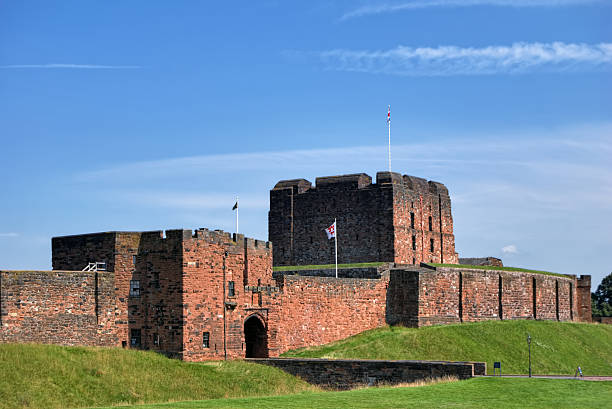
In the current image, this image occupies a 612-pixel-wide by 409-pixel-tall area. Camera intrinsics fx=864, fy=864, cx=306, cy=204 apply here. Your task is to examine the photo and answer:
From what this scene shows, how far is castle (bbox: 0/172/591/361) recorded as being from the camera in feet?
123

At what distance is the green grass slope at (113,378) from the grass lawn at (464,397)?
4876 millimetres

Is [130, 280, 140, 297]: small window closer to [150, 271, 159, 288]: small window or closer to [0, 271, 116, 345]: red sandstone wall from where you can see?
[150, 271, 159, 288]: small window

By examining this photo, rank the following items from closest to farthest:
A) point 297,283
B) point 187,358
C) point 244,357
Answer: point 187,358, point 244,357, point 297,283

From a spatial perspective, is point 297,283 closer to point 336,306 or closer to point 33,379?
point 336,306

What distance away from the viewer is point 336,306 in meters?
48.4

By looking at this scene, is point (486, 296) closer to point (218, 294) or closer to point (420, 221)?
point (420, 221)

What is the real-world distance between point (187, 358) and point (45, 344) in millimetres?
6593

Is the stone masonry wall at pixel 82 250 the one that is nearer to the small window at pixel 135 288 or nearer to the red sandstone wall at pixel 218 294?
the small window at pixel 135 288

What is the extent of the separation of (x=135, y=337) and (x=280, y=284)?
8.70 m

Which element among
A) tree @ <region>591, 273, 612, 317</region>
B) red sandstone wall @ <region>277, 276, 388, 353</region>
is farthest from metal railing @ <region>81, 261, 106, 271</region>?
tree @ <region>591, 273, 612, 317</region>

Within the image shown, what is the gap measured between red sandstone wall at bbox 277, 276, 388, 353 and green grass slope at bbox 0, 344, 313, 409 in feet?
20.2

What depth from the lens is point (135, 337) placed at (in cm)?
3959

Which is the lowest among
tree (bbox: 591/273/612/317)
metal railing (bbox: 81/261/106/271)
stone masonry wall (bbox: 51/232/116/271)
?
tree (bbox: 591/273/612/317)

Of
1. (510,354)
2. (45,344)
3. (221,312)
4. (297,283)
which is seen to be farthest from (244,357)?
(510,354)
